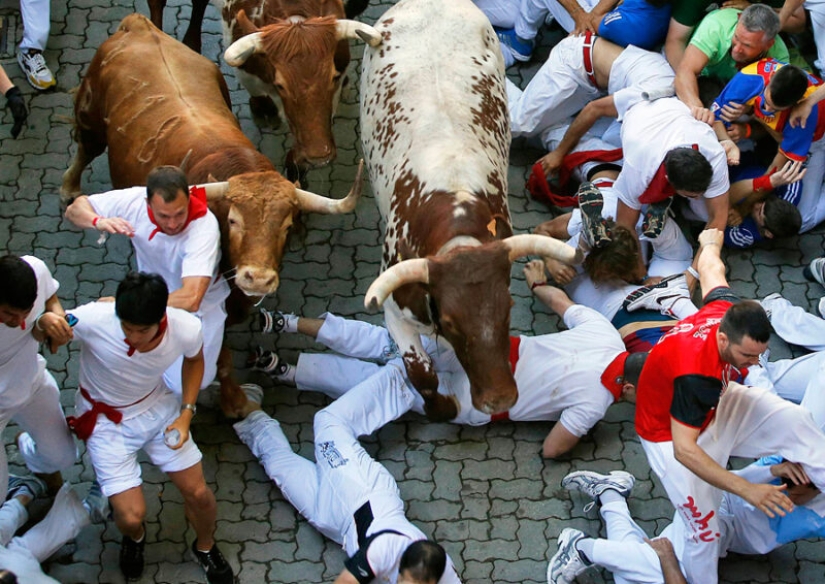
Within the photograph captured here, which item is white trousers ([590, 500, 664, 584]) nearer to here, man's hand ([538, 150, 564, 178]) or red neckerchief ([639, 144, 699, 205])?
red neckerchief ([639, 144, 699, 205])

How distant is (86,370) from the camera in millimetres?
5637

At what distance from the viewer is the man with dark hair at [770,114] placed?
742 centimetres

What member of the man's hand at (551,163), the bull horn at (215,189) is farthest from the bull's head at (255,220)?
the man's hand at (551,163)

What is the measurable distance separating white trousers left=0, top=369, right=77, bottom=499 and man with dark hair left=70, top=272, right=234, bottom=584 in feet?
0.44

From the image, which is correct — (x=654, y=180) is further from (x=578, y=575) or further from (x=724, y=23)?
(x=578, y=575)

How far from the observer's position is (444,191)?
6336 millimetres

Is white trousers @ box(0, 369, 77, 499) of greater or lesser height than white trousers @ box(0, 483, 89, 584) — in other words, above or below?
above

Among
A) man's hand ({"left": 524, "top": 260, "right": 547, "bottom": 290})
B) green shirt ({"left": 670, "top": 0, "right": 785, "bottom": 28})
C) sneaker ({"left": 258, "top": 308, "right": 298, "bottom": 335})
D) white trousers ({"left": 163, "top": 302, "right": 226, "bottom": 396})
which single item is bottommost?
sneaker ({"left": 258, "top": 308, "right": 298, "bottom": 335})

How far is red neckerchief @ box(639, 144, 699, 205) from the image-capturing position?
23.7 feet

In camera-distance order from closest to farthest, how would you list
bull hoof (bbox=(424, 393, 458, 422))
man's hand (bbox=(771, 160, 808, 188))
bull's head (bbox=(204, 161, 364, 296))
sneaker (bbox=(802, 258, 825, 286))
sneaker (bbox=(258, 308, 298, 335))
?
bull's head (bbox=(204, 161, 364, 296))
bull hoof (bbox=(424, 393, 458, 422))
sneaker (bbox=(258, 308, 298, 335))
man's hand (bbox=(771, 160, 808, 188))
sneaker (bbox=(802, 258, 825, 286))

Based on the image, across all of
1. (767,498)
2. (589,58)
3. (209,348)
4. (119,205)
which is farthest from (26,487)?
(589,58)

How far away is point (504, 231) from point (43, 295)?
2.59m

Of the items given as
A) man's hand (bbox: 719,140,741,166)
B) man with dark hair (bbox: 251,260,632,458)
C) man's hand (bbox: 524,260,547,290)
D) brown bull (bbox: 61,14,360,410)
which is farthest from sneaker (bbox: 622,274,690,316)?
brown bull (bbox: 61,14,360,410)

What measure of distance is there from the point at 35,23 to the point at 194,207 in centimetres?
358
